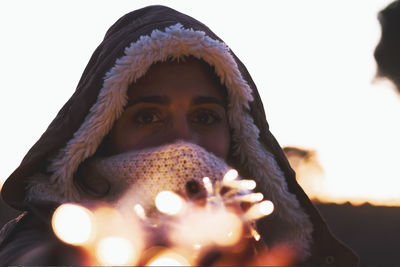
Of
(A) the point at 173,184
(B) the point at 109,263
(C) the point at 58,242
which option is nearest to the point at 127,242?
(B) the point at 109,263

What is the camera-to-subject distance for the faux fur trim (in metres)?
1.38

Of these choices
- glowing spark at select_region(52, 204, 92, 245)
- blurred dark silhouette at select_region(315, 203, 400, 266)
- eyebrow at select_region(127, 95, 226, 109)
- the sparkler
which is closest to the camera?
the sparkler

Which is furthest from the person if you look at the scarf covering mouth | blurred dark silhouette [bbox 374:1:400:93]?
blurred dark silhouette [bbox 374:1:400:93]

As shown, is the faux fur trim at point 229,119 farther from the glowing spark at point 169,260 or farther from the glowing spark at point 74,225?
the glowing spark at point 169,260

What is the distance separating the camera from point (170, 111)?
138 cm

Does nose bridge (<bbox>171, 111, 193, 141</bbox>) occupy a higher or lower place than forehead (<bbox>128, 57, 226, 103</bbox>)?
lower

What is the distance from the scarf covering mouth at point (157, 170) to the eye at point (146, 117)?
12 cm

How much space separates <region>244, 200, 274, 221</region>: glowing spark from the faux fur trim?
40 centimetres

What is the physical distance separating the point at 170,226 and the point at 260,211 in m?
0.24

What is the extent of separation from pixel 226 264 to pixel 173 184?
316 mm

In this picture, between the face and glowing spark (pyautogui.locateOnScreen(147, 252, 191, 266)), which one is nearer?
glowing spark (pyautogui.locateOnScreen(147, 252, 191, 266))

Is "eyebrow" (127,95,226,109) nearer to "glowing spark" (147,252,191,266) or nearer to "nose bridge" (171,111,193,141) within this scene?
"nose bridge" (171,111,193,141)

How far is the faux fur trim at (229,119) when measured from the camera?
138 centimetres

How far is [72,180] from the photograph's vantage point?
139 centimetres
